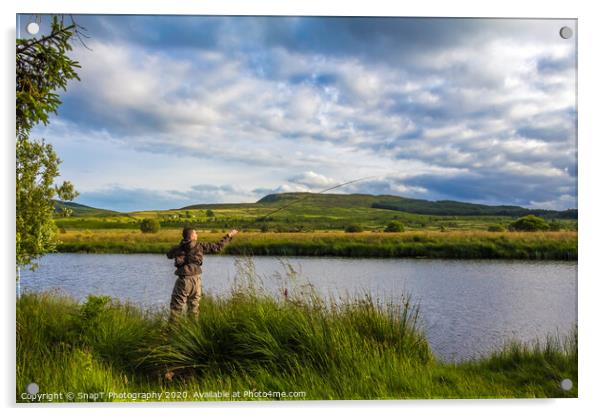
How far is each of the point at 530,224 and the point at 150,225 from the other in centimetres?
676

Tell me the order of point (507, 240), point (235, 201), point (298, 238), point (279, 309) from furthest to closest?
1. point (298, 238)
2. point (507, 240)
3. point (235, 201)
4. point (279, 309)

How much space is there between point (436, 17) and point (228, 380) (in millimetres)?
4825

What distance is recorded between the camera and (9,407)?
5.02m

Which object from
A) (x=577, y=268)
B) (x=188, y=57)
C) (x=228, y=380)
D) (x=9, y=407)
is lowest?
(x=9, y=407)

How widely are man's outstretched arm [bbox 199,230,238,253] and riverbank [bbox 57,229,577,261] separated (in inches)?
102

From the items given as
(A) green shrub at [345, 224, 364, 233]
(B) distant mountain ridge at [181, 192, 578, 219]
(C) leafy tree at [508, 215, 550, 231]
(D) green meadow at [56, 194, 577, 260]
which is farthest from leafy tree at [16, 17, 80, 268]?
(C) leafy tree at [508, 215, 550, 231]

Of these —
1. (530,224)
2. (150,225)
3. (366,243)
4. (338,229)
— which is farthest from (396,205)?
(150,225)

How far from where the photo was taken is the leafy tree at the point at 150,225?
26.3ft

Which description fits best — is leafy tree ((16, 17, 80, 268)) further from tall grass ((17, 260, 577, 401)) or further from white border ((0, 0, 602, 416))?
tall grass ((17, 260, 577, 401))

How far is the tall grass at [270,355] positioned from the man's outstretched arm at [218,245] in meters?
0.70

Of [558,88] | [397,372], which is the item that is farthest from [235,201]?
[558,88]

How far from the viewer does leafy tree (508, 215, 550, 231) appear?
734cm


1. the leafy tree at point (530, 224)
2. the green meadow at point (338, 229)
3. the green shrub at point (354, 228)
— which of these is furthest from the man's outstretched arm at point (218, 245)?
the green shrub at point (354, 228)
